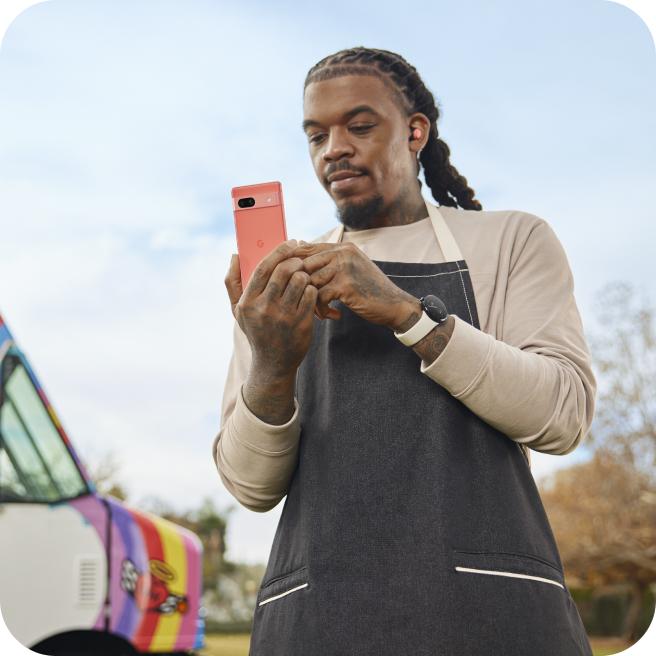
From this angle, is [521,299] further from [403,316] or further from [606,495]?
[606,495]

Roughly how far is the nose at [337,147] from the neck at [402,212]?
0.60ft

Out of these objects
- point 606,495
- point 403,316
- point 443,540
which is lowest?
point 606,495

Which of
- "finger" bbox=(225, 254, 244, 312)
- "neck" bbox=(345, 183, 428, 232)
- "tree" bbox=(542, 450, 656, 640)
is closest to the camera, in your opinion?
"finger" bbox=(225, 254, 244, 312)

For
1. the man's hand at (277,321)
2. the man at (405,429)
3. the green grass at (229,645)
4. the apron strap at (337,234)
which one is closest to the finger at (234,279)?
the man at (405,429)

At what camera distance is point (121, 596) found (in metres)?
4.40

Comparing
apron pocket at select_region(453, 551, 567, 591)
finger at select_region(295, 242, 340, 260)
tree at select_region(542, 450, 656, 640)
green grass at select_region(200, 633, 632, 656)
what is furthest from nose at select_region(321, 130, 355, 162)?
green grass at select_region(200, 633, 632, 656)

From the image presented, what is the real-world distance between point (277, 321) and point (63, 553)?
12.5ft

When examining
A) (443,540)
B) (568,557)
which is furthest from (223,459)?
(568,557)

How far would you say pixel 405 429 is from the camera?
118 centimetres

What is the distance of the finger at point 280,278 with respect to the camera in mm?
1104

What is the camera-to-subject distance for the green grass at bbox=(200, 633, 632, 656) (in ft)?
68.7

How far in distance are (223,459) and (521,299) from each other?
715 mm

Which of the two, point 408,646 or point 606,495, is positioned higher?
point 408,646

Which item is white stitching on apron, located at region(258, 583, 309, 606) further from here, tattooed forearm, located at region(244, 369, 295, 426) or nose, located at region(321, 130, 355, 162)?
nose, located at region(321, 130, 355, 162)
